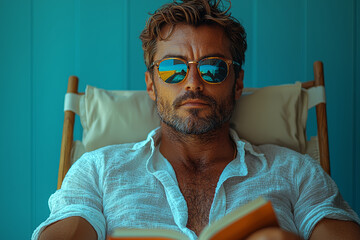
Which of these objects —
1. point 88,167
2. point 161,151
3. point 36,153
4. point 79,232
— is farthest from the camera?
point 36,153

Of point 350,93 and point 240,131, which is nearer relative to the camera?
point 240,131

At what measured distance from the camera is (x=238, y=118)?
1521 mm

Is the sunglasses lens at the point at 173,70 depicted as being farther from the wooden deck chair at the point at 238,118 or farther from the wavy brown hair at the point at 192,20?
the wooden deck chair at the point at 238,118

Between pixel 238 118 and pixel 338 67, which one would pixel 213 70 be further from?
pixel 338 67

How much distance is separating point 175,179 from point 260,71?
88 cm

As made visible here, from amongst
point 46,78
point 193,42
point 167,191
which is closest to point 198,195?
point 167,191

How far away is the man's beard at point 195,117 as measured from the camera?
1.26m

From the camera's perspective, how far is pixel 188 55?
126 centimetres

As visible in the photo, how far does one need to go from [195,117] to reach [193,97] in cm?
7

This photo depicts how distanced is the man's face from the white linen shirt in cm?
15

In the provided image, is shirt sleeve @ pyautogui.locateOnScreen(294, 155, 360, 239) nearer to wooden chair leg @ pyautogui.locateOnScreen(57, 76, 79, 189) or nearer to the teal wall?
the teal wall

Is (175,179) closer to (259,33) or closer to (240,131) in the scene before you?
(240,131)

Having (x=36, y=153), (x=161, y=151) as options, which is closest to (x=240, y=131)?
(x=161, y=151)

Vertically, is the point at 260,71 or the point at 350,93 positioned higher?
the point at 260,71
